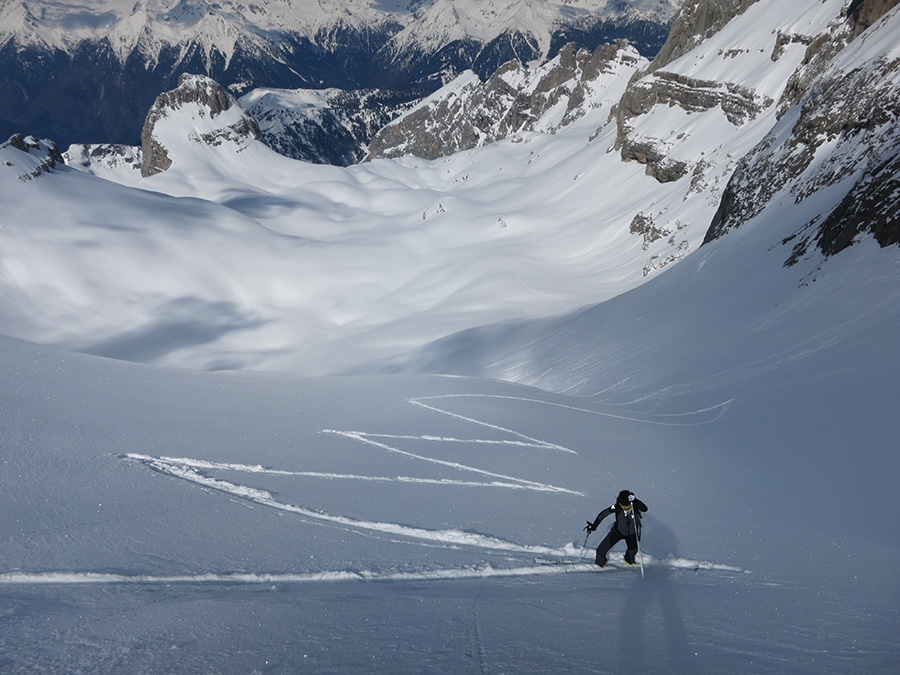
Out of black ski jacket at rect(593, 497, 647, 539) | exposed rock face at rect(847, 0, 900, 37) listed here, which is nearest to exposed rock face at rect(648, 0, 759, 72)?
exposed rock face at rect(847, 0, 900, 37)

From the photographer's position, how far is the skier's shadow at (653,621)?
433 centimetres

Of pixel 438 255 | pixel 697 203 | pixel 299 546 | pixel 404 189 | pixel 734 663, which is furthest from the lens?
pixel 404 189

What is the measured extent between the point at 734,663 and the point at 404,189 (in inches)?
3867

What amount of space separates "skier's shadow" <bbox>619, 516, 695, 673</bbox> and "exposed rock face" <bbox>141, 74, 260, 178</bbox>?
150 meters

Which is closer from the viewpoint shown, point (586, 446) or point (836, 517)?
point (836, 517)

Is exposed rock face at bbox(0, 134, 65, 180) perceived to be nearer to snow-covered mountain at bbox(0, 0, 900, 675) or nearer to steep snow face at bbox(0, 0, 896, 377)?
steep snow face at bbox(0, 0, 896, 377)

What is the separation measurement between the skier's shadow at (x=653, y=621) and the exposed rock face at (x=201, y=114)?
5905 inches

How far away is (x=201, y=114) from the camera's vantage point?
150000 millimetres

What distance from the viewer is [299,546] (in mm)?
5703

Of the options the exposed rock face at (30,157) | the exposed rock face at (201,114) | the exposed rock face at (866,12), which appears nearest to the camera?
the exposed rock face at (866,12)

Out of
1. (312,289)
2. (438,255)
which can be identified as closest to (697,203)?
(438,255)

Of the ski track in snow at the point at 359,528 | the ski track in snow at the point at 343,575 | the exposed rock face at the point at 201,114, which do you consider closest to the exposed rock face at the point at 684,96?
the ski track in snow at the point at 359,528

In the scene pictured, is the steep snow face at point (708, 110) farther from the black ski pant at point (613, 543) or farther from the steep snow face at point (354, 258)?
the black ski pant at point (613, 543)

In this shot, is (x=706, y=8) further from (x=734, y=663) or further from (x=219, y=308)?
(x=734, y=663)
